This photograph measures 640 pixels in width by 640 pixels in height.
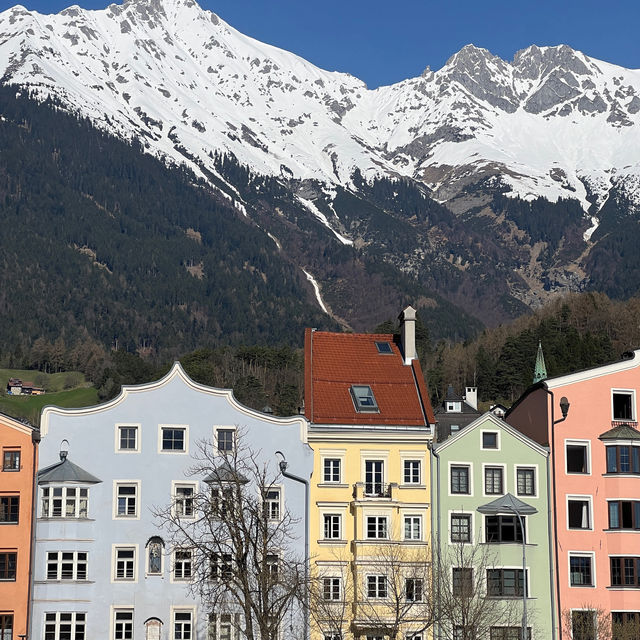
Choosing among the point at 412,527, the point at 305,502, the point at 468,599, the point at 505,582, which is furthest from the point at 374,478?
the point at 505,582

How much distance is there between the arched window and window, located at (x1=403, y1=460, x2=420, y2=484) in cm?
1715

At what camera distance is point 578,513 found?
78.4 m

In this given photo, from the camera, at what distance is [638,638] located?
2904 inches

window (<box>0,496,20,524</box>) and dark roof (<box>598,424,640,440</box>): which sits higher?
dark roof (<box>598,424,640,440</box>)

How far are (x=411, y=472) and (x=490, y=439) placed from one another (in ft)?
17.6

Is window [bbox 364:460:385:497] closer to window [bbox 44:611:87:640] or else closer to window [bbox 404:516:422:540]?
window [bbox 404:516:422:540]

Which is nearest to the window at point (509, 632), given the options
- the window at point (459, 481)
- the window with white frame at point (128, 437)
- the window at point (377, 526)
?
the window at point (459, 481)

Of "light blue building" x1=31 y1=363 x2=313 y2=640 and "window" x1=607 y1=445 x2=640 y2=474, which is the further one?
"window" x1=607 y1=445 x2=640 y2=474

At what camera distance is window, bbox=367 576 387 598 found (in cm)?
7500

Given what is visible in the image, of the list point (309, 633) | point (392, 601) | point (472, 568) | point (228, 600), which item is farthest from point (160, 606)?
point (472, 568)

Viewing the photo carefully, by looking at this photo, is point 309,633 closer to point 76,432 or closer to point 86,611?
point 86,611

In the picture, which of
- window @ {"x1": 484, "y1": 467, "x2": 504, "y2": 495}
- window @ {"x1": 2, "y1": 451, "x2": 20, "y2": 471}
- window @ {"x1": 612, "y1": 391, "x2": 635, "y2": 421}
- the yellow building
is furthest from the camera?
window @ {"x1": 612, "y1": 391, "x2": 635, "y2": 421}

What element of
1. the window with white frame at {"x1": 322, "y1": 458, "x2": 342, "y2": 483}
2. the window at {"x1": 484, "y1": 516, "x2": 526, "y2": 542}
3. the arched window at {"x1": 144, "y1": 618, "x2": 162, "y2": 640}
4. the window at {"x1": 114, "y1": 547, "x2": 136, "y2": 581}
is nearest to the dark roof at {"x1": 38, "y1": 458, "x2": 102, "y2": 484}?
the window at {"x1": 114, "y1": 547, "x2": 136, "y2": 581}

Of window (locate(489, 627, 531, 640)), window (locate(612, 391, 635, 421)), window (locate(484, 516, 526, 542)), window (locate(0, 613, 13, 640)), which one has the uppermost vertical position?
window (locate(612, 391, 635, 421))
